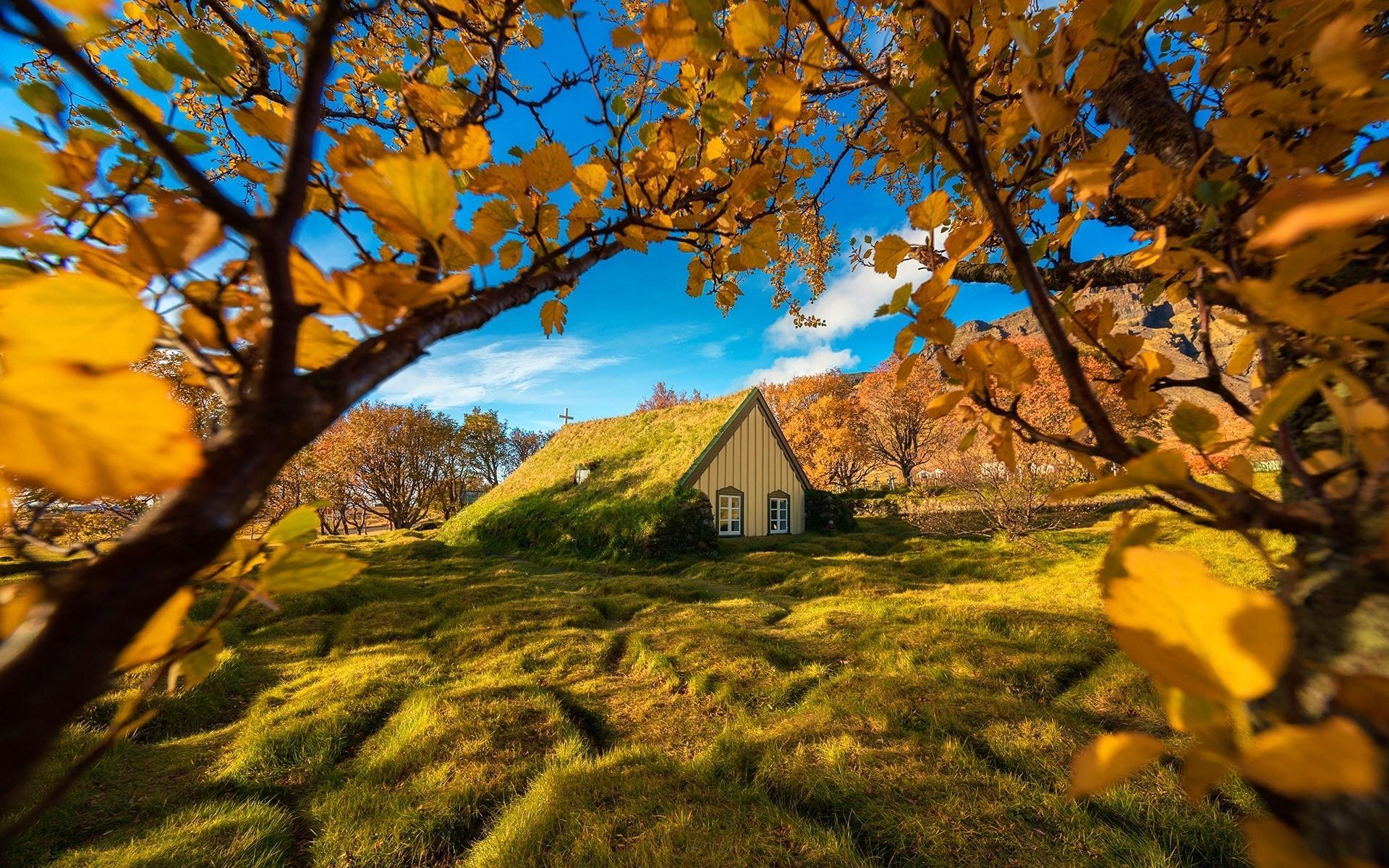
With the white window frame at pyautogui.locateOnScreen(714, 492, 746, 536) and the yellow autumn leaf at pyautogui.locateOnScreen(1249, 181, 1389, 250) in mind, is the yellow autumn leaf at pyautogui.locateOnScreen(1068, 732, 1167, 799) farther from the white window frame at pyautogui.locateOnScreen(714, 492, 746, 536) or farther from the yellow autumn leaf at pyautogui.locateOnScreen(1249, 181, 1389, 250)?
the white window frame at pyautogui.locateOnScreen(714, 492, 746, 536)

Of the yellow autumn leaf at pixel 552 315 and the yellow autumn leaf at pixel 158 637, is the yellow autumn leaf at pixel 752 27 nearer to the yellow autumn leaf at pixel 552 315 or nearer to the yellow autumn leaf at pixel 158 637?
the yellow autumn leaf at pixel 552 315

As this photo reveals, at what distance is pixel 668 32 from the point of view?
2.78 ft

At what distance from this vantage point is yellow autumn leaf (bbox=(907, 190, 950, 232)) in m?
0.88

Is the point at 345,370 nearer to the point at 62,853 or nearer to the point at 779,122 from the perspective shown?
the point at 779,122

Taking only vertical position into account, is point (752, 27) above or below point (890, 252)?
above

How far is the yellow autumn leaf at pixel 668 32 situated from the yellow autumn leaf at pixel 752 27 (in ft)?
0.41

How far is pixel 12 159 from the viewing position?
36cm

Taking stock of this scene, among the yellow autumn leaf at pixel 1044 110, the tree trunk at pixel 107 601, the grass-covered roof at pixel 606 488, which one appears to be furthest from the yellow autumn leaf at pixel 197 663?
the grass-covered roof at pixel 606 488

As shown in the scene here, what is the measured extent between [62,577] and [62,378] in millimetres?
134

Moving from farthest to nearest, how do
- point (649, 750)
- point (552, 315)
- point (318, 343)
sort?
point (649, 750), point (552, 315), point (318, 343)

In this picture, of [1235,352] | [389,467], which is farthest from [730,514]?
[389,467]

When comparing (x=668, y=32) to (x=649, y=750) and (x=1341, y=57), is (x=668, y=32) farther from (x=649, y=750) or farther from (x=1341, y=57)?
(x=649, y=750)

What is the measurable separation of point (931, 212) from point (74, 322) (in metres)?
1.10

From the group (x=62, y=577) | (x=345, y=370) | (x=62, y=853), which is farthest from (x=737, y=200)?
(x=62, y=853)
